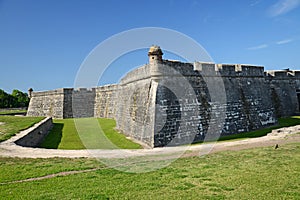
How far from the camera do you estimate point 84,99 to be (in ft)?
80.2

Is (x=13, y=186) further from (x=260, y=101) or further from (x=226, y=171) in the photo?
(x=260, y=101)

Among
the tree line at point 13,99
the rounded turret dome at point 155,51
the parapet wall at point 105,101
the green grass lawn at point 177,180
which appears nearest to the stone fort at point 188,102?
the rounded turret dome at point 155,51

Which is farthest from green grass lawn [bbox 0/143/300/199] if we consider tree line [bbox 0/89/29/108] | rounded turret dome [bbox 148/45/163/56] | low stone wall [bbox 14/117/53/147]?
tree line [bbox 0/89/29/108]

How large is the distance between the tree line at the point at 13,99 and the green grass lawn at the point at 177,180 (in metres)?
42.3

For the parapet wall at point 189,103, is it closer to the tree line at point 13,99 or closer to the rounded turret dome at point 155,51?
the rounded turret dome at point 155,51

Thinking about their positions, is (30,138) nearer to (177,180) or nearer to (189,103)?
(189,103)

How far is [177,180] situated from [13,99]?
47011mm

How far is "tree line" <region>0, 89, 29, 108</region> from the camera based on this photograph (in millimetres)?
42375

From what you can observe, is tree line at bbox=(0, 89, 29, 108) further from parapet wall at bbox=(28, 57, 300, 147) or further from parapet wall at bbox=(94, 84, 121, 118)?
parapet wall at bbox=(28, 57, 300, 147)

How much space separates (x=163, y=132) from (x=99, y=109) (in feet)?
51.3

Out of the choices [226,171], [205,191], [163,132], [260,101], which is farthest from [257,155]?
[260,101]

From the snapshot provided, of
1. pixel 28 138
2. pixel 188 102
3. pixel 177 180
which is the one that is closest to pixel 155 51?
pixel 188 102

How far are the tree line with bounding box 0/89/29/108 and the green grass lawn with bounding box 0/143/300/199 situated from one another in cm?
4231

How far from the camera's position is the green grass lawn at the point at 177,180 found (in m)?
3.78
